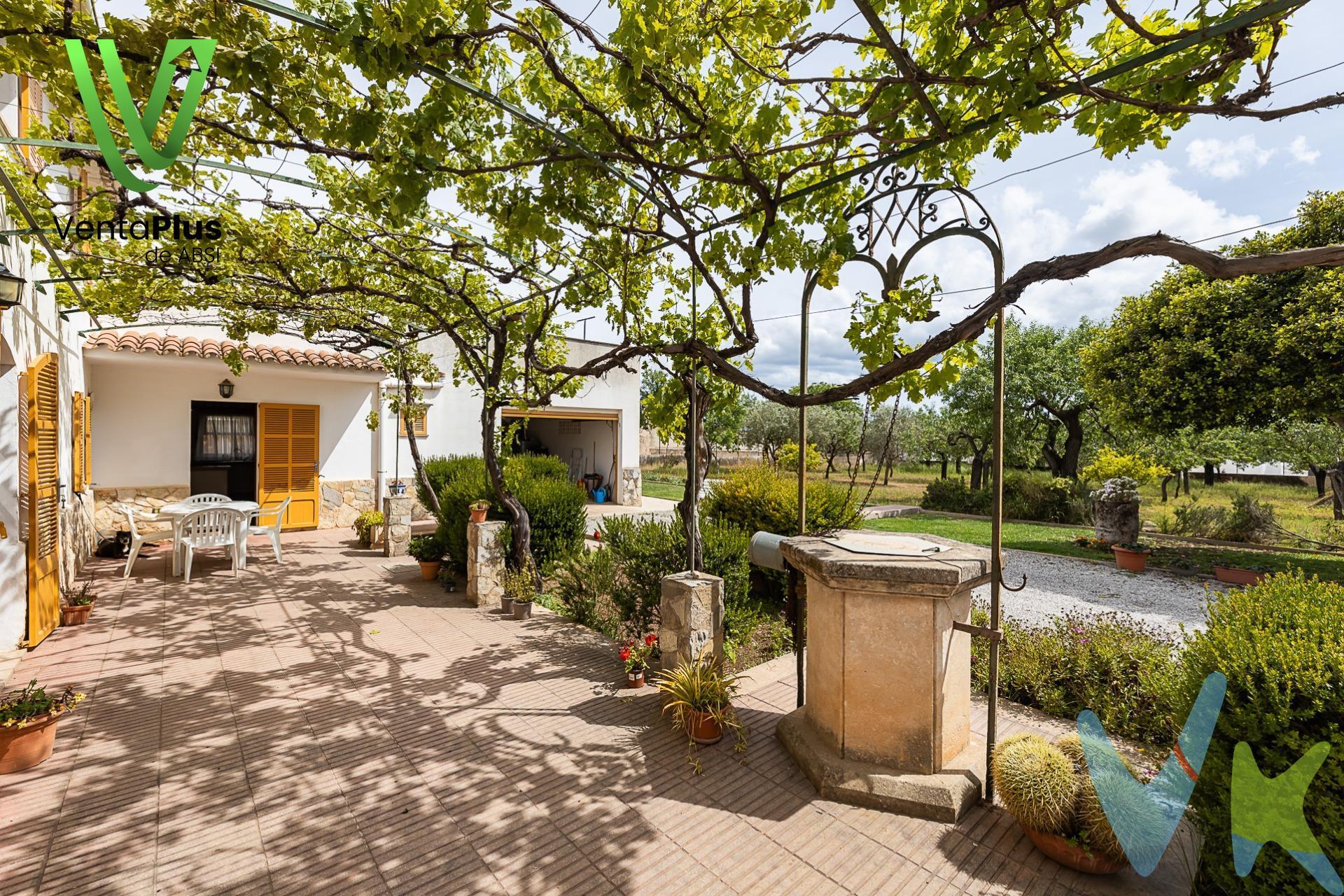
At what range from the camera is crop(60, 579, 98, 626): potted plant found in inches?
213

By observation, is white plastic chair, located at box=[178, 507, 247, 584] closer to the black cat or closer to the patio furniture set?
the patio furniture set

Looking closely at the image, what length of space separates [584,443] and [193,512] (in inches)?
432

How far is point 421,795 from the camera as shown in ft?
9.93

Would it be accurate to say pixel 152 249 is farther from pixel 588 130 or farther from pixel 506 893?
pixel 506 893

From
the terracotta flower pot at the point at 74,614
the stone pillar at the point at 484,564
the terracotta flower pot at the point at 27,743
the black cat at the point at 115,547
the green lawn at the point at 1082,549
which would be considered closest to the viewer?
the terracotta flower pot at the point at 27,743

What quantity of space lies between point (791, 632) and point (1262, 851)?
3572mm

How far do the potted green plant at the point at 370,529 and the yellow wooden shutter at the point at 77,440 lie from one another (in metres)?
3.43

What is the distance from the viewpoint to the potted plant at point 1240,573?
8.06 meters

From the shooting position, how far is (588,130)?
3430 millimetres

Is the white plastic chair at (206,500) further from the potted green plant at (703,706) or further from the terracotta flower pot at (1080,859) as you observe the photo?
the terracotta flower pot at (1080,859)

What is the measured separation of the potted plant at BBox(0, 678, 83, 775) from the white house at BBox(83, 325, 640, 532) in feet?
19.7

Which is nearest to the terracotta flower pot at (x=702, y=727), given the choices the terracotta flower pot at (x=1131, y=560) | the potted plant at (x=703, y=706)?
the potted plant at (x=703, y=706)

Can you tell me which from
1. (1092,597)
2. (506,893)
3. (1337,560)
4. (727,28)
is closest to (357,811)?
(506,893)

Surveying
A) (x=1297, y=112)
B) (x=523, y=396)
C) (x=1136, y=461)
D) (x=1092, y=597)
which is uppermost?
(x=1297, y=112)
